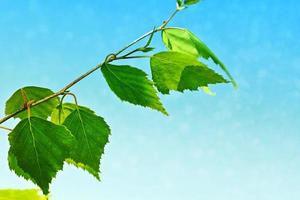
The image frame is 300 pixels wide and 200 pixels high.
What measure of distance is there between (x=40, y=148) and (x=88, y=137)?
16 cm

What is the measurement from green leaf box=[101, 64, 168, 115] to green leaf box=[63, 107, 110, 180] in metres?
0.12

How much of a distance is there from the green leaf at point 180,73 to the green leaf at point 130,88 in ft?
0.08

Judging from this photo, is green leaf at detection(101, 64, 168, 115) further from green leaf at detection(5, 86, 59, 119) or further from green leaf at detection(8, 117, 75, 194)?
green leaf at detection(5, 86, 59, 119)

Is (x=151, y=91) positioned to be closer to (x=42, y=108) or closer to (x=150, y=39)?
(x=150, y=39)

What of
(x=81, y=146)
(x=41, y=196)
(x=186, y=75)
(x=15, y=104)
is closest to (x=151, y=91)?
(x=186, y=75)

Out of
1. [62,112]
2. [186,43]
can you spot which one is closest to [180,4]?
[186,43]

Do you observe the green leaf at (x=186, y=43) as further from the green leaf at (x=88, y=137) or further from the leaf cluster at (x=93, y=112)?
the green leaf at (x=88, y=137)

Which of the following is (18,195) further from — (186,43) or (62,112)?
(186,43)

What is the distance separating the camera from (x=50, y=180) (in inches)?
44.4

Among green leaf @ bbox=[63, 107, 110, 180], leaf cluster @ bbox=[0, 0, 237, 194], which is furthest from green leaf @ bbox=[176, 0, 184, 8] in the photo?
green leaf @ bbox=[63, 107, 110, 180]

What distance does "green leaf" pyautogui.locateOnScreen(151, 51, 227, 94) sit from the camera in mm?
1153

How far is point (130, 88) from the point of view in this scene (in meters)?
1.20

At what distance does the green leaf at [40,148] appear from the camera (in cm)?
113

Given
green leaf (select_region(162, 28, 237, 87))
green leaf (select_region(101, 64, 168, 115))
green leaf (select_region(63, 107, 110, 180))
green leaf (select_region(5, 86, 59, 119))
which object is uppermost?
green leaf (select_region(162, 28, 237, 87))
